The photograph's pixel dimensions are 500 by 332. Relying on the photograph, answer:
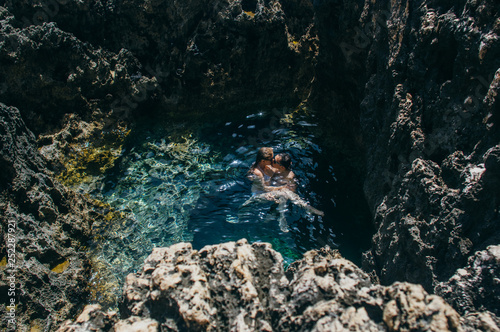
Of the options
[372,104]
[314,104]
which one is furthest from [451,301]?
[314,104]

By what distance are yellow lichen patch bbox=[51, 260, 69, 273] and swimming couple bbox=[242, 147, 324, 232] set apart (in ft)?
9.87

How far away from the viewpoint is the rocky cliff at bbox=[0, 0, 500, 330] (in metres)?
2.67

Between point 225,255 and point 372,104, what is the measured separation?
3.80m

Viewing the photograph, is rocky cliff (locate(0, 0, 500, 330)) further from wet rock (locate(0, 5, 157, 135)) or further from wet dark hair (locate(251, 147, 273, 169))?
Result: wet dark hair (locate(251, 147, 273, 169))

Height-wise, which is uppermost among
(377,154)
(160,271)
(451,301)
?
(377,154)

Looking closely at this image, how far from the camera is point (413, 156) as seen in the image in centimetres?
390

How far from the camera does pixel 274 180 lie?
6.57 metres

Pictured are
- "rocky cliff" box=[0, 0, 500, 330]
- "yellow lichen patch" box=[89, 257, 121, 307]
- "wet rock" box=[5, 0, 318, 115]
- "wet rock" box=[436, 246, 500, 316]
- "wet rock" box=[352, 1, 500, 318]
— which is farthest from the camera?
"wet rock" box=[5, 0, 318, 115]

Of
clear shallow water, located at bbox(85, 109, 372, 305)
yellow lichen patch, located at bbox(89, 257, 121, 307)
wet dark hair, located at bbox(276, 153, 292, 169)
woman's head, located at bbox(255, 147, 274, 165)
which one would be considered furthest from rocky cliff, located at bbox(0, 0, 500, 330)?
woman's head, located at bbox(255, 147, 274, 165)

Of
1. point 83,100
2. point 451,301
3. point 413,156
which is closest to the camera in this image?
point 451,301

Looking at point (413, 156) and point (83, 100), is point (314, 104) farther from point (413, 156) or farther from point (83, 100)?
point (83, 100)

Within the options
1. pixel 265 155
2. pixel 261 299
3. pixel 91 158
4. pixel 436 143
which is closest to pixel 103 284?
pixel 91 158

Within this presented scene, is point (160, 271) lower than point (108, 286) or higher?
higher

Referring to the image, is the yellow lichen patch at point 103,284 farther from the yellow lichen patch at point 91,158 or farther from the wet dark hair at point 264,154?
the wet dark hair at point 264,154
